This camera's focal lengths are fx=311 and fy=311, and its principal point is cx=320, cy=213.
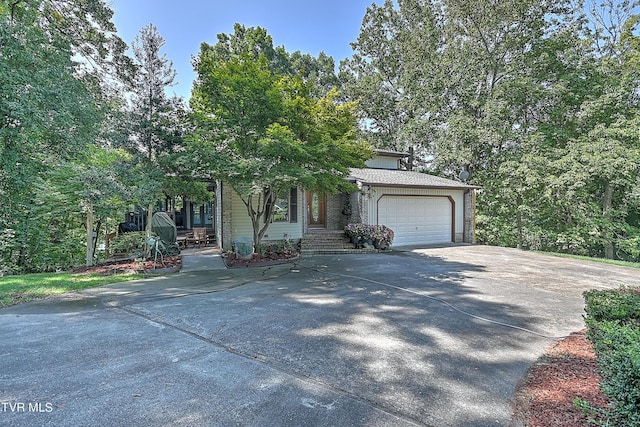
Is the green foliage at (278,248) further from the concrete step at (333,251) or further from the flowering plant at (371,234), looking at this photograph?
the flowering plant at (371,234)

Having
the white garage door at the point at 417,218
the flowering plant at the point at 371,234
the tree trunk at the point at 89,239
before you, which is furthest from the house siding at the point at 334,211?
the tree trunk at the point at 89,239

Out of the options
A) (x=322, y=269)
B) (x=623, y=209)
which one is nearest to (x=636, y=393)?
(x=322, y=269)

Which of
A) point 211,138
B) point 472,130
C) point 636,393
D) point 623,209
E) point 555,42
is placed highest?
point 555,42

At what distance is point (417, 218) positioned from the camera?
1498cm

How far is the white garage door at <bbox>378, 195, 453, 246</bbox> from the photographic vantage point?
560 inches

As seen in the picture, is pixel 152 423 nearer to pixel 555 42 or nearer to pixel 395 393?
pixel 395 393

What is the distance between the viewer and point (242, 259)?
973 cm

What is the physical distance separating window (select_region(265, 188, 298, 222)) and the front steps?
103cm

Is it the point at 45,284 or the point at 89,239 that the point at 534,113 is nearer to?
the point at 89,239

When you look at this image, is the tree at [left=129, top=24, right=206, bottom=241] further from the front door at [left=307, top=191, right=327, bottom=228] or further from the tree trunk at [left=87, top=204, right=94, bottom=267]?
the front door at [left=307, top=191, right=327, bottom=228]

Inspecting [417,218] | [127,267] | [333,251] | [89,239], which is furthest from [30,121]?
[417,218]

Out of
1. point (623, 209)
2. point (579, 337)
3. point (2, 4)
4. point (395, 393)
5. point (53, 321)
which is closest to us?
point (395, 393)

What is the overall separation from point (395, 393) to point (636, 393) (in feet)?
5.52

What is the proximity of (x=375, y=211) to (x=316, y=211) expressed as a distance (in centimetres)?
299
